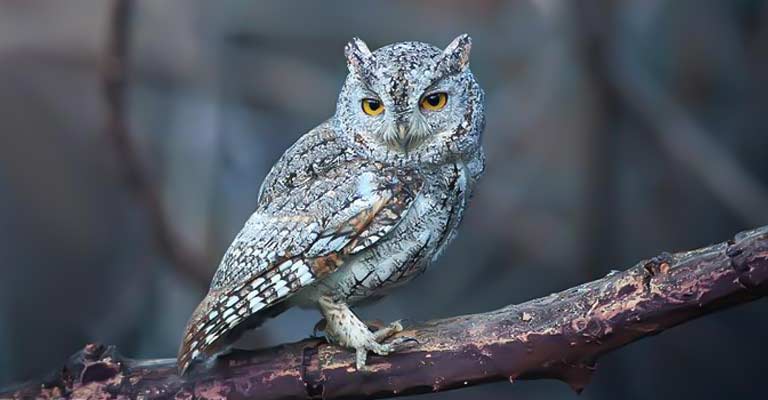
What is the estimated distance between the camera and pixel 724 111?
3.05m

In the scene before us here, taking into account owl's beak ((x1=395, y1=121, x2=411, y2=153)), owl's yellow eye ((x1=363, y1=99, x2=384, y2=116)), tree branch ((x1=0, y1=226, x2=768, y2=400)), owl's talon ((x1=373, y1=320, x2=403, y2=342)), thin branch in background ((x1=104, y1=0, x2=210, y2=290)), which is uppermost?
thin branch in background ((x1=104, y1=0, x2=210, y2=290))

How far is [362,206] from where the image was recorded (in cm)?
172

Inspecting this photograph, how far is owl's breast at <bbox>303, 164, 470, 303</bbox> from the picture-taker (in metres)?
1.75

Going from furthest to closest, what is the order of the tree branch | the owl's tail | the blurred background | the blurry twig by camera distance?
the blurred background < the blurry twig < the owl's tail < the tree branch

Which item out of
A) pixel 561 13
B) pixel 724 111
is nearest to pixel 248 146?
pixel 561 13

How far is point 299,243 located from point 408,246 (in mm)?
204

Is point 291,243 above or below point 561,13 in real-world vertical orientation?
below

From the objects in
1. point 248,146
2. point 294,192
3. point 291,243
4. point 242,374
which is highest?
point 248,146

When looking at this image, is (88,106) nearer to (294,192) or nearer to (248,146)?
(248,146)

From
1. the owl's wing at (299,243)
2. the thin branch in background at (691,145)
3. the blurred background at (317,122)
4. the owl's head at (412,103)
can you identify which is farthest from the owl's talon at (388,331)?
the thin branch in background at (691,145)

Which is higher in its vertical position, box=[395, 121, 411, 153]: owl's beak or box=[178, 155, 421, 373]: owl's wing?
box=[395, 121, 411, 153]: owl's beak

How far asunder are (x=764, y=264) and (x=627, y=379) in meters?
1.78

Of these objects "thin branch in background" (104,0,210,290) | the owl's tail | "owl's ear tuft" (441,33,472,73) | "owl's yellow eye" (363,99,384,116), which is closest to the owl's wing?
the owl's tail

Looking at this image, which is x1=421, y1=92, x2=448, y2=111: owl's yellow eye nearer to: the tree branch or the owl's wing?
the owl's wing
